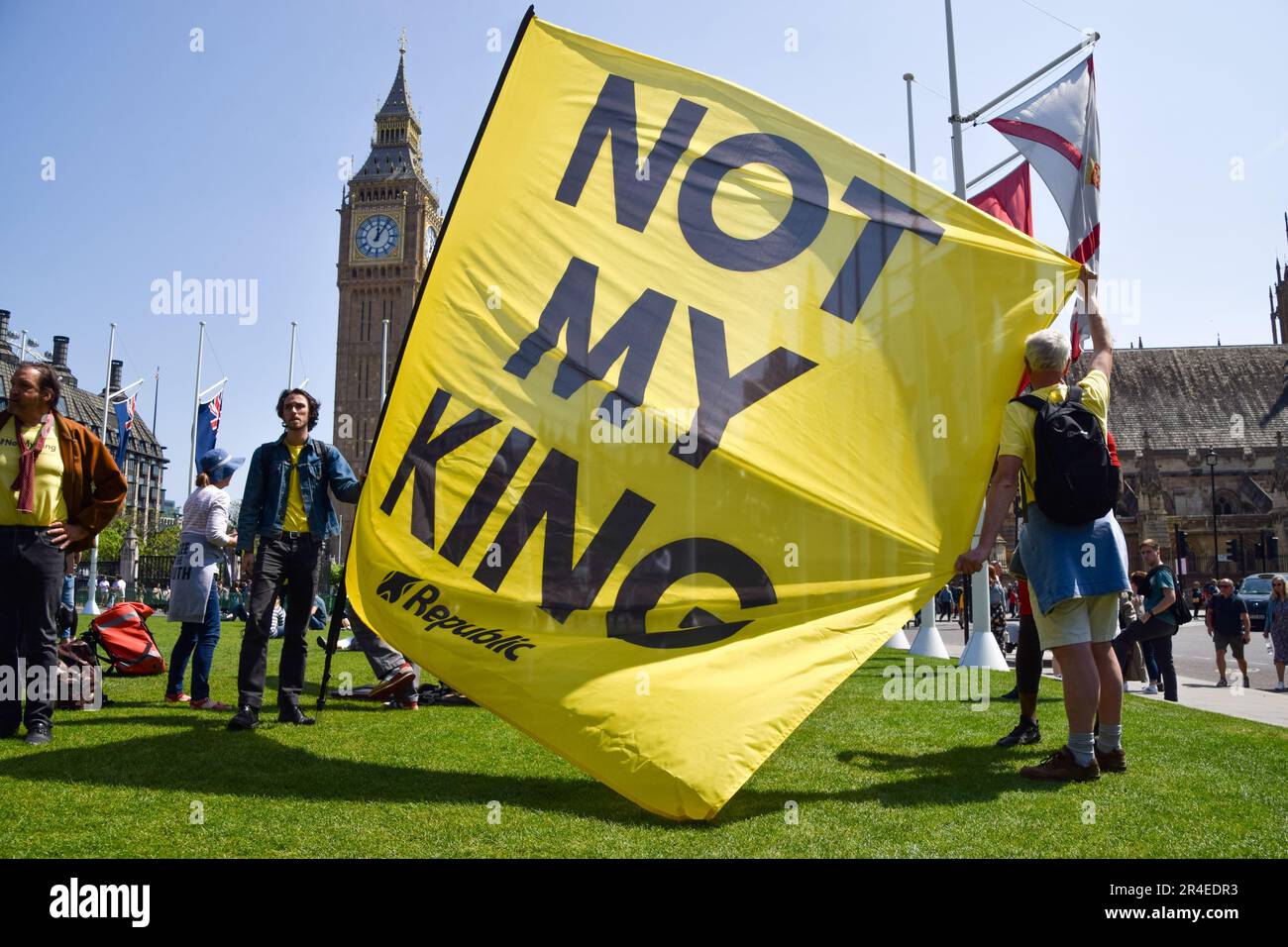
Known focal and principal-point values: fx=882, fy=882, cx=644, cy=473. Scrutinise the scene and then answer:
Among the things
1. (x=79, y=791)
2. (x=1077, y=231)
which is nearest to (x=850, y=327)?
(x=79, y=791)

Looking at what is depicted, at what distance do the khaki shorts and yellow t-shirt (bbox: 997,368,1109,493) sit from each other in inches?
25.5

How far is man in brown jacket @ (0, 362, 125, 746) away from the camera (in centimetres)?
520

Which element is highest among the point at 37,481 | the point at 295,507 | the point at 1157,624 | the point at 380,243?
the point at 380,243

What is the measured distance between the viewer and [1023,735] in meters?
5.51

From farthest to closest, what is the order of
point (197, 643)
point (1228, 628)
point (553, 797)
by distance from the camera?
1. point (1228, 628)
2. point (197, 643)
3. point (553, 797)

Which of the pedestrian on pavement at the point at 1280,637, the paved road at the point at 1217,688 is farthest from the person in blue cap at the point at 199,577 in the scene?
the pedestrian on pavement at the point at 1280,637

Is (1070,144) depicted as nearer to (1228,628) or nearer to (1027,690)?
(1228,628)

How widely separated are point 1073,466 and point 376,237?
106 metres

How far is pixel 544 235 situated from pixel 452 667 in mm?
2264

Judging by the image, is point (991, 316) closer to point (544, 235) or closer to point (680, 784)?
point (544, 235)

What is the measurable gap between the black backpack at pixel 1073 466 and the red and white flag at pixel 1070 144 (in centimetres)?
737

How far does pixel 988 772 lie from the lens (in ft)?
15.2

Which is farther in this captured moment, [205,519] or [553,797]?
[205,519]

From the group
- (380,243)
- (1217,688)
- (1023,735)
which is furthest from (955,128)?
(380,243)
